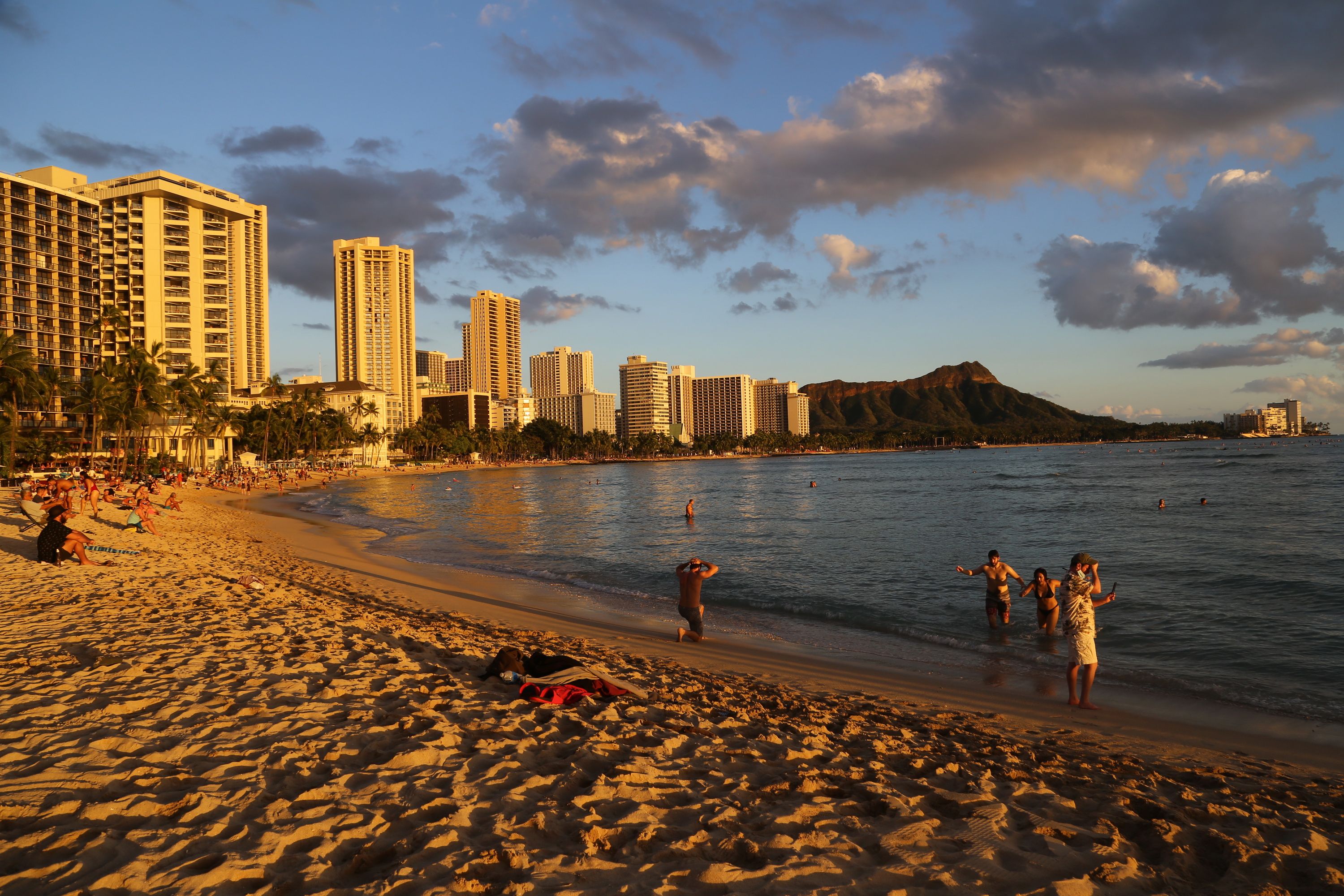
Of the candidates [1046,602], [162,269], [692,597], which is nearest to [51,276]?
[162,269]

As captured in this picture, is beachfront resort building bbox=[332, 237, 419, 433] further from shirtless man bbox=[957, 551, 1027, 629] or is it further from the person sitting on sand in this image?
shirtless man bbox=[957, 551, 1027, 629]

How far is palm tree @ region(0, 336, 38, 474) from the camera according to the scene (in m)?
44.8

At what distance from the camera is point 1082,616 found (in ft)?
26.3

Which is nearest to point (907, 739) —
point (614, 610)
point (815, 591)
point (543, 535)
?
point (614, 610)

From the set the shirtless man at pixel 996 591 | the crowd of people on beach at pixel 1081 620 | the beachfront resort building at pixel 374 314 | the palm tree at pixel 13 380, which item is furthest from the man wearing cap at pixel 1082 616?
the beachfront resort building at pixel 374 314

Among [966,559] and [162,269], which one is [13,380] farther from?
[966,559]

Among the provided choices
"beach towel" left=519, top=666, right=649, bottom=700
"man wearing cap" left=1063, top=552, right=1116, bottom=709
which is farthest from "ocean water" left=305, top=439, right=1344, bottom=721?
"beach towel" left=519, top=666, right=649, bottom=700

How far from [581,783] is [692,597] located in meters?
6.95

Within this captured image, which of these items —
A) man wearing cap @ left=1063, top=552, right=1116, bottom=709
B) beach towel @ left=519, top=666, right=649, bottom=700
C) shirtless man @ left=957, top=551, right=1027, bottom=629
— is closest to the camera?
beach towel @ left=519, top=666, right=649, bottom=700

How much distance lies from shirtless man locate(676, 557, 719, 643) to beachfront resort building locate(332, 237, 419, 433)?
179632mm

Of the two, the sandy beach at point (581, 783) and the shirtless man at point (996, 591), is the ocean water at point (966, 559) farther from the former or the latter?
the sandy beach at point (581, 783)

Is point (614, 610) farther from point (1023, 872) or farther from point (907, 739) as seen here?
point (1023, 872)

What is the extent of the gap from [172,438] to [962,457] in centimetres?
14417

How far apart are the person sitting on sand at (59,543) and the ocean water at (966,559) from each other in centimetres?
938
